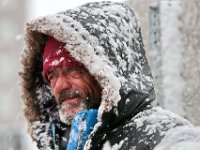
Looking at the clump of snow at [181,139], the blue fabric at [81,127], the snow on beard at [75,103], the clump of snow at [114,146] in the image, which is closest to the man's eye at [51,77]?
the snow on beard at [75,103]

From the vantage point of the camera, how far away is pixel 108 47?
347 centimetres

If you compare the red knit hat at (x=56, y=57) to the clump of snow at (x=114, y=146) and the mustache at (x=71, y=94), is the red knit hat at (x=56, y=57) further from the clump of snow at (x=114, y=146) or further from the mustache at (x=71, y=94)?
the clump of snow at (x=114, y=146)

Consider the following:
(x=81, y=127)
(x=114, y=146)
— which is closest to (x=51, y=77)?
(x=81, y=127)

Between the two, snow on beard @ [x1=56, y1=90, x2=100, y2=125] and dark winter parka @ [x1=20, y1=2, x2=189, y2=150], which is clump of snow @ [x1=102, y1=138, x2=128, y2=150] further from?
snow on beard @ [x1=56, y1=90, x2=100, y2=125]

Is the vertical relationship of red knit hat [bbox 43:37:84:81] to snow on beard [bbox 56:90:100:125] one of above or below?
above

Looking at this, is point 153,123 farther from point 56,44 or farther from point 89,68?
point 56,44

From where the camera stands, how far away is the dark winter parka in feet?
10.9

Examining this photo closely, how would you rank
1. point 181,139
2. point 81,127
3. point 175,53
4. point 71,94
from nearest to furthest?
point 181,139
point 81,127
point 71,94
point 175,53

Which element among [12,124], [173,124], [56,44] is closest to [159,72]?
[56,44]

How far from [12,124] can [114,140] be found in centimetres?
4584

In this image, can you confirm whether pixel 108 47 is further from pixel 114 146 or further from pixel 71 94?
pixel 114 146

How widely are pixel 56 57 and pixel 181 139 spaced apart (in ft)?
2.91

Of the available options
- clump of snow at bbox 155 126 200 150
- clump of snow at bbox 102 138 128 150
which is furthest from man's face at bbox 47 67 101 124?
clump of snow at bbox 155 126 200 150

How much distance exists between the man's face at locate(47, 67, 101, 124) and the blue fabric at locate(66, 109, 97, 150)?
0.09 meters
